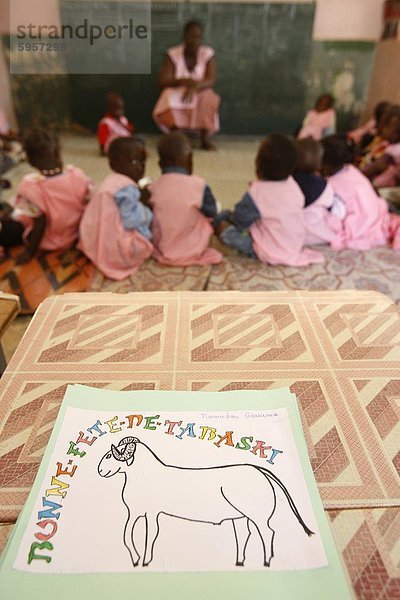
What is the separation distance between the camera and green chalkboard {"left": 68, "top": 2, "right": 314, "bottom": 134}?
408 cm

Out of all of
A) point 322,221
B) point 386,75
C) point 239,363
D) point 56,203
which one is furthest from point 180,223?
point 386,75

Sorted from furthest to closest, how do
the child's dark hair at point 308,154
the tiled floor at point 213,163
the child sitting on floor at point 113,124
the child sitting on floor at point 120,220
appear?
the child sitting on floor at point 113,124
the tiled floor at point 213,163
the child's dark hair at point 308,154
the child sitting on floor at point 120,220

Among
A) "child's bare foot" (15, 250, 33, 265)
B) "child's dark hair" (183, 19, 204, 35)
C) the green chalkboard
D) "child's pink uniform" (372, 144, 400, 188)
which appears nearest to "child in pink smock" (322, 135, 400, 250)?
"child's pink uniform" (372, 144, 400, 188)

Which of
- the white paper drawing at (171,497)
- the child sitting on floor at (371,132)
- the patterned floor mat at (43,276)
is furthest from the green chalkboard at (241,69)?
the white paper drawing at (171,497)

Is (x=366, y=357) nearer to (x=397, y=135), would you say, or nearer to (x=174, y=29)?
(x=397, y=135)

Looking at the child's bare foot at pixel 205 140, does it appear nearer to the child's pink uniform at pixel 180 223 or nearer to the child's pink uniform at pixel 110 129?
the child's pink uniform at pixel 110 129

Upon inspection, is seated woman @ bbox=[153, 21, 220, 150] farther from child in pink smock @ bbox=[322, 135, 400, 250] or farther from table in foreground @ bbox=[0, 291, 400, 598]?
table in foreground @ bbox=[0, 291, 400, 598]

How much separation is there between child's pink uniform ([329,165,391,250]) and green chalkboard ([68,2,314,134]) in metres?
2.39

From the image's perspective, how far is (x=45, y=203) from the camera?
2279mm

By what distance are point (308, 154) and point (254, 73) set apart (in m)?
2.52

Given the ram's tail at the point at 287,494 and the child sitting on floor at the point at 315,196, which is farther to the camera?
the child sitting on floor at the point at 315,196

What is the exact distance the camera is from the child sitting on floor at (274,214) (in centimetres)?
209

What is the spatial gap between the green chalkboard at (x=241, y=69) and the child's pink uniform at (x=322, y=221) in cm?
251

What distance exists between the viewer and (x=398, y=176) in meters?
2.97
